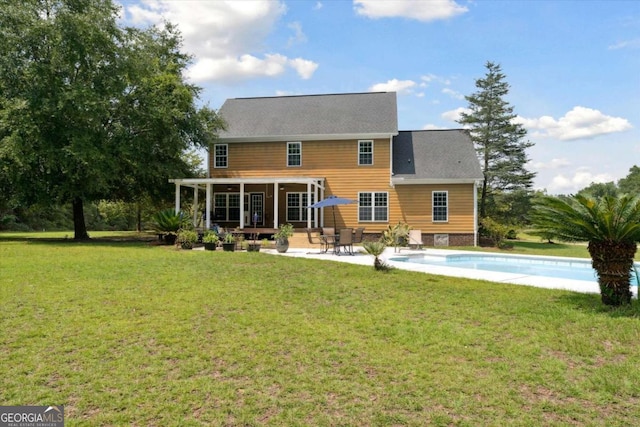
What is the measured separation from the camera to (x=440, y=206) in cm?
2177

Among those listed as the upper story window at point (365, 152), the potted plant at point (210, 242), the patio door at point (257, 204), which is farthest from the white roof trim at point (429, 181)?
the potted plant at point (210, 242)

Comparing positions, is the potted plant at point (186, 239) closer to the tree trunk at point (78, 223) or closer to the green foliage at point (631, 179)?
the tree trunk at point (78, 223)

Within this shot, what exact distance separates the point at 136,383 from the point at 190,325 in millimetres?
1755

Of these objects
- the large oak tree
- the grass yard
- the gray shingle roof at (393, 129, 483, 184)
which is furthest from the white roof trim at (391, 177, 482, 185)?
the grass yard

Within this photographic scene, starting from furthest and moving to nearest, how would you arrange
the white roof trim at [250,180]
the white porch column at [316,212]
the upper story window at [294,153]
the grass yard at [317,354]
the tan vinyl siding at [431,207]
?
the upper story window at [294,153] → the white porch column at [316,212] → the tan vinyl siding at [431,207] → the white roof trim at [250,180] → the grass yard at [317,354]

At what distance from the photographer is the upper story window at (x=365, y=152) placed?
22734 mm

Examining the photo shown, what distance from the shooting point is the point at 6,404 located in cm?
A: 391

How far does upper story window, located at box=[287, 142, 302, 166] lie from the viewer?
23.5m

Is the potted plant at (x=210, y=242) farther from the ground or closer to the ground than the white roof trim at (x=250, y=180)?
closer to the ground

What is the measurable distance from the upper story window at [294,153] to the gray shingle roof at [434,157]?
17.6 ft

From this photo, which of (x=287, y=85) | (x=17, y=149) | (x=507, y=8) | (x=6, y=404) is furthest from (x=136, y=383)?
(x=287, y=85)

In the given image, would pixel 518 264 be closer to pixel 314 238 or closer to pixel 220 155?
pixel 314 238

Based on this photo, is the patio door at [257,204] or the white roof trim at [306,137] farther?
the patio door at [257,204]

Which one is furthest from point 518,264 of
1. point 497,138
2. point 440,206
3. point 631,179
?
point 631,179
